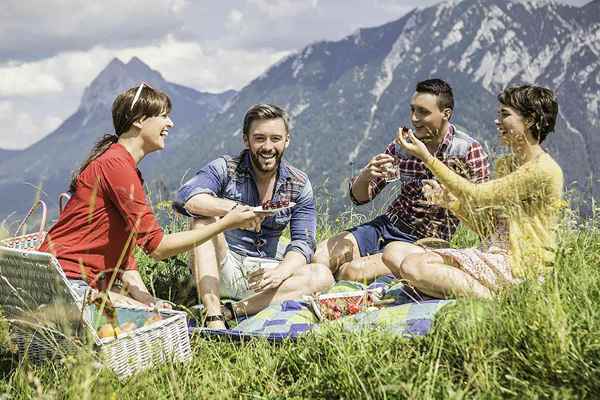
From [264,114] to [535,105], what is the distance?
2.09m

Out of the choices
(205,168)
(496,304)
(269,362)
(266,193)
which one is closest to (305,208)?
A: (266,193)

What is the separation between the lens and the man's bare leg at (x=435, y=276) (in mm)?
4211

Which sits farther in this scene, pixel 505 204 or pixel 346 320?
pixel 505 204

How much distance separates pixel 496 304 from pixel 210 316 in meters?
2.23

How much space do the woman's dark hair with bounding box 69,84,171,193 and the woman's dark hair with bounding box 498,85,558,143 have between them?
7.96ft

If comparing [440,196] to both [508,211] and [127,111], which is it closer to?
[508,211]

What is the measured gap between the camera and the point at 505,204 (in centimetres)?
418

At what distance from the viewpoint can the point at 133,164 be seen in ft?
14.0

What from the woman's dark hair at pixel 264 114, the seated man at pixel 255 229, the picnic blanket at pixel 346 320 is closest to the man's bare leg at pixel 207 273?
the seated man at pixel 255 229

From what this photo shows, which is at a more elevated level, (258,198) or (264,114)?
(264,114)

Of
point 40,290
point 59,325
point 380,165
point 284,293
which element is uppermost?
point 380,165

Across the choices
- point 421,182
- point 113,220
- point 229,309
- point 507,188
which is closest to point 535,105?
point 507,188

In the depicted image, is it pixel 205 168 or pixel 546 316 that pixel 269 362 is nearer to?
pixel 546 316

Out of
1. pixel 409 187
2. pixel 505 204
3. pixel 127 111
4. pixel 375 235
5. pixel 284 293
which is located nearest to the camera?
pixel 505 204
